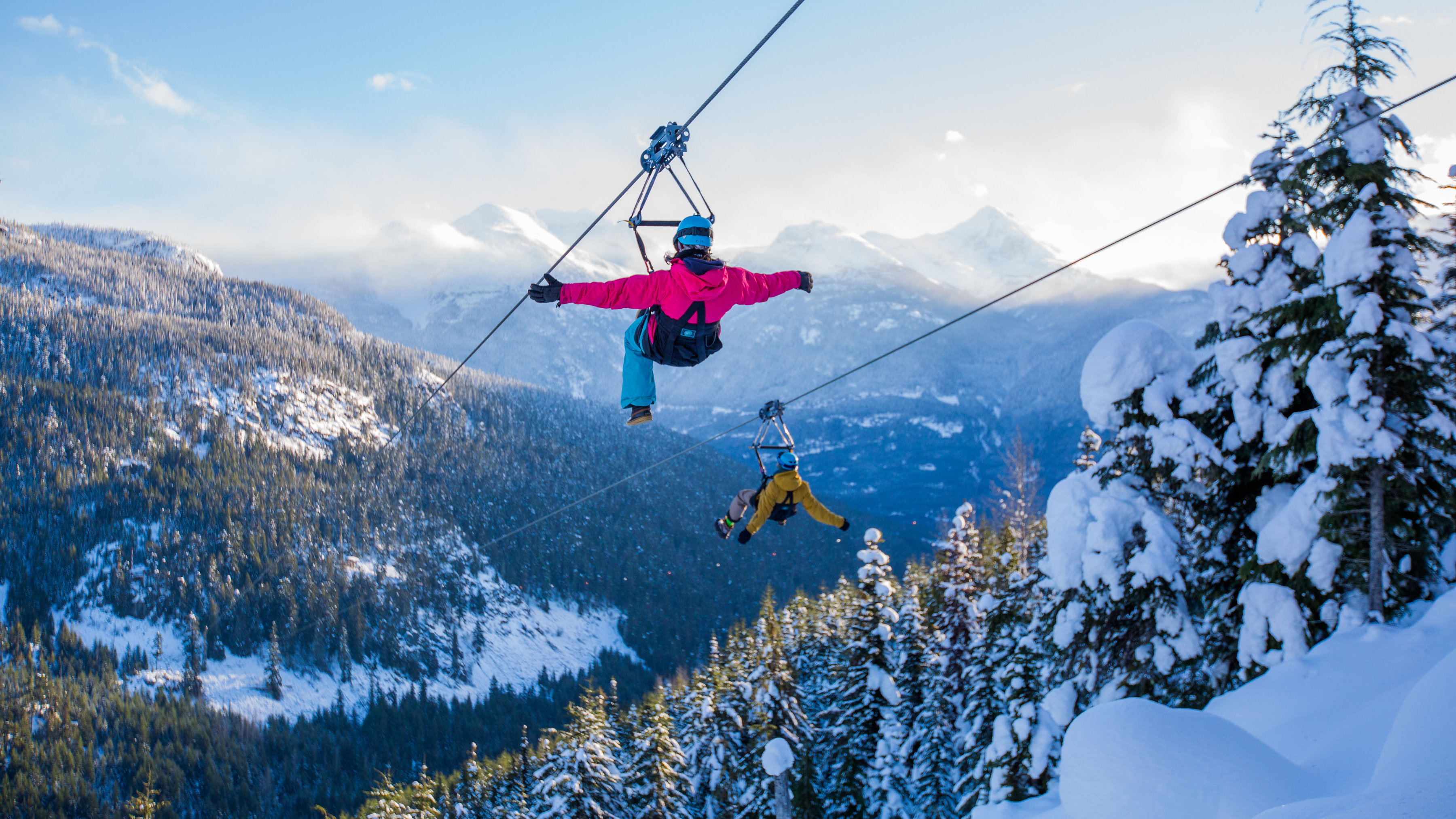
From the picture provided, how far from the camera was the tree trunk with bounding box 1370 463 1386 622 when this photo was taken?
26.0 ft

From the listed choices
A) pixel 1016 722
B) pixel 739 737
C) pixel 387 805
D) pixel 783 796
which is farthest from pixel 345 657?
pixel 1016 722

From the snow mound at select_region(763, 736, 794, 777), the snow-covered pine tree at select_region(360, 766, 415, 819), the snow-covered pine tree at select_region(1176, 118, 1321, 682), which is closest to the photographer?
the snow-covered pine tree at select_region(1176, 118, 1321, 682)

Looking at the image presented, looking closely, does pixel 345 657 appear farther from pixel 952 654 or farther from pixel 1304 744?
pixel 1304 744

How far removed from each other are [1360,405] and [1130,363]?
245 centimetres

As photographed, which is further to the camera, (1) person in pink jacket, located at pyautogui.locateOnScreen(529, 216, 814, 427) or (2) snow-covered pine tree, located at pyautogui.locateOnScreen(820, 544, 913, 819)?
(2) snow-covered pine tree, located at pyautogui.locateOnScreen(820, 544, 913, 819)

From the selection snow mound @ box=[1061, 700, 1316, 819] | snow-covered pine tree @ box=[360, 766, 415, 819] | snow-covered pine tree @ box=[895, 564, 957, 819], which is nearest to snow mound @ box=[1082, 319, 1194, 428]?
snow mound @ box=[1061, 700, 1316, 819]

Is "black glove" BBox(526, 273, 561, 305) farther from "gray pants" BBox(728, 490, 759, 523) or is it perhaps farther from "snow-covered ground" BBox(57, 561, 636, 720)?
"snow-covered ground" BBox(57, 561, 636, 720)

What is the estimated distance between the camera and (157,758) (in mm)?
80250

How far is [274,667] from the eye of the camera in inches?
4215

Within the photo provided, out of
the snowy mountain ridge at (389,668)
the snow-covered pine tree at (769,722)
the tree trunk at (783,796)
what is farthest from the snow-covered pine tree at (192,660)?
the tree trunk at (783,796)

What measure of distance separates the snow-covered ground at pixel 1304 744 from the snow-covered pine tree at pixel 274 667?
12404cm

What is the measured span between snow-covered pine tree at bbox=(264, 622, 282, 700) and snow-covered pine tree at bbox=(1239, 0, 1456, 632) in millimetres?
124105

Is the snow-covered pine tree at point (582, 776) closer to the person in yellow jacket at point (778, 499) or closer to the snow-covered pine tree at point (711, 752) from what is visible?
the snow-covered pine tree at point (711, 752)

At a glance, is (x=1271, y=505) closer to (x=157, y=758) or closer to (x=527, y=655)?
(x=157, y=758)
